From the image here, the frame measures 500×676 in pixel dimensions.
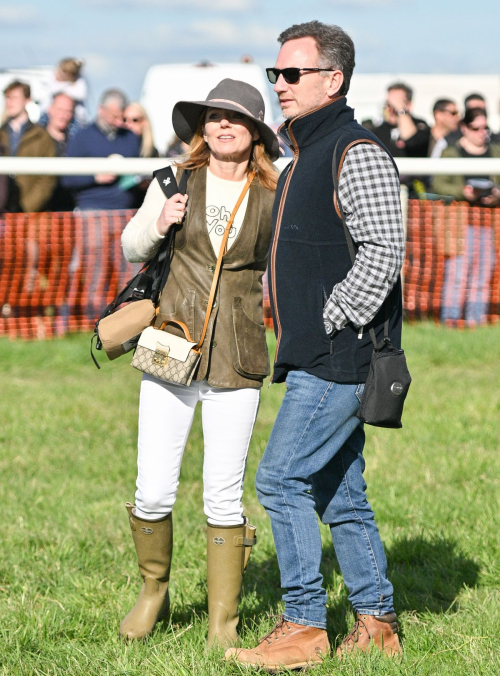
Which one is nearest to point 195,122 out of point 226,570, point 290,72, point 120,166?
point 290,72

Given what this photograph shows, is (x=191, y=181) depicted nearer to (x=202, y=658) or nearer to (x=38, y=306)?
(x=202, y=658)

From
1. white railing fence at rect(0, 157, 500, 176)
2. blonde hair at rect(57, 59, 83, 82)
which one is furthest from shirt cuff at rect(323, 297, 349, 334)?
blonde hair at rect(57, 59, 83, 82)

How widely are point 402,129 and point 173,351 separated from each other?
27.3 feet

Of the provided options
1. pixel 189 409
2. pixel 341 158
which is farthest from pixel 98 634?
pixel 341 158

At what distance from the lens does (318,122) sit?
3.48m

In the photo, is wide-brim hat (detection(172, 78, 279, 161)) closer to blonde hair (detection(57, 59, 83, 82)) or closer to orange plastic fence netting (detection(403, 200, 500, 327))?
orange plastic fence netting (detection(403, 200, 500, 327))

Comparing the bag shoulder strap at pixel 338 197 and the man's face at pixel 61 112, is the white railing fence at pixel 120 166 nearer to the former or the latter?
the man's face at pixel 61 112

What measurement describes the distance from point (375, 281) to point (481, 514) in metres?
2.22

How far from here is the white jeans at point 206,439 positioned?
12.8ft

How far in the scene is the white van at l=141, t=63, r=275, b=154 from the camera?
54.6ft

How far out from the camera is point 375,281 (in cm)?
334

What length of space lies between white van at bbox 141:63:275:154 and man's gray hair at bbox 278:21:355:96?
512 inches

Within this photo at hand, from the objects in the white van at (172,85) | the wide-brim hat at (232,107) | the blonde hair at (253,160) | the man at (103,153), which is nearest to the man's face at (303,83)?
the wide-brim hat at (232,107)

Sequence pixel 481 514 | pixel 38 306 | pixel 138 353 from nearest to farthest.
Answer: pixel 138 353 → pixel 481 514 → pixel 38 306
